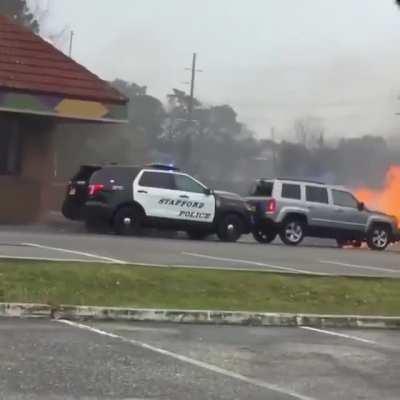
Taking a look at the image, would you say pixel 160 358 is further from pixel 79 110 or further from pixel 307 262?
pixel 79 110

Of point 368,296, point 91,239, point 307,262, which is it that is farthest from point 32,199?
point 368,296

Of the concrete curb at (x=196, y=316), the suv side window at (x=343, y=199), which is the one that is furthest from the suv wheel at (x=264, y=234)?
the concrete curb at (x=196, y=316)

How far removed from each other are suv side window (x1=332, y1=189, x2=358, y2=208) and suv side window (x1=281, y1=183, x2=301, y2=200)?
1.14 m

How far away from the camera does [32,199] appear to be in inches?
963

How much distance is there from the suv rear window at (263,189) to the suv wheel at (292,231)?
916mm

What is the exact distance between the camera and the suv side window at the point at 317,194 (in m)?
24.2

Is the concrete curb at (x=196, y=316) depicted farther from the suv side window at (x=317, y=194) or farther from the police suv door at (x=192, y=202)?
the suv side window at (x=317, y=194)

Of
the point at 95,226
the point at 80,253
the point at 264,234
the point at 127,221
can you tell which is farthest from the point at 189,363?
the point at 264,234

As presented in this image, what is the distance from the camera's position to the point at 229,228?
2266cm

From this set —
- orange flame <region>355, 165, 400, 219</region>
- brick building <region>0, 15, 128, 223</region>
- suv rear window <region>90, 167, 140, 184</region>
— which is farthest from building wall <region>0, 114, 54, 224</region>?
orange flame <region>355, 165, 400, 219</region>

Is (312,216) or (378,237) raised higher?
(312,216)

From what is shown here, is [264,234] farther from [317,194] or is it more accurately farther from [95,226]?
[95,226]

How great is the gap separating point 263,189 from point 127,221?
4462 mm

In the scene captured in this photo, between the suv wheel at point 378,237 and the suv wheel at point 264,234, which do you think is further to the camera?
the suv wheel at point 378,237
